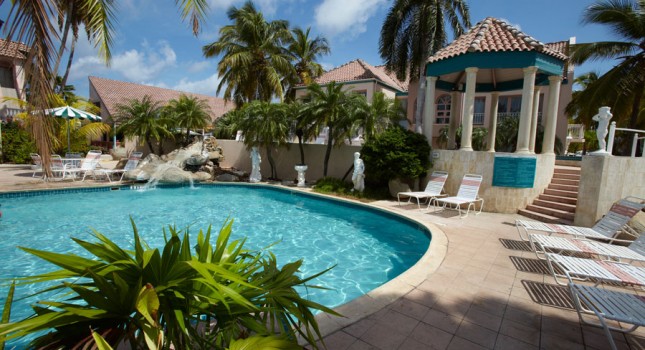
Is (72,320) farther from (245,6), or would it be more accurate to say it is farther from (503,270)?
(245,6)

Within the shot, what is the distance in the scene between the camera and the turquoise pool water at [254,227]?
609 cm

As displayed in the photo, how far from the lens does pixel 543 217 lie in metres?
8.91

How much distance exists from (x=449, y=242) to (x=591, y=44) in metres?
13.8

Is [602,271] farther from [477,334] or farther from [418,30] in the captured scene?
[418,30]

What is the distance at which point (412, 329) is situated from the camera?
328 cm

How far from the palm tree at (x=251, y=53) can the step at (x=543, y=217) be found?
50.8 ft

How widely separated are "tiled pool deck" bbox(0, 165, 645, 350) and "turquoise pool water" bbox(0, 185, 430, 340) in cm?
131

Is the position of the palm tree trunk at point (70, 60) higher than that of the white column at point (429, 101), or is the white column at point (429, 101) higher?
the palm tree trunk at point (70, 60)

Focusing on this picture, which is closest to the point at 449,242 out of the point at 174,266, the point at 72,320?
the point at 174,266

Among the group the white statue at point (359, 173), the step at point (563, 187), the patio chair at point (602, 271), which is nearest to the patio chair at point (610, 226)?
the patio chair at point (602, 271)

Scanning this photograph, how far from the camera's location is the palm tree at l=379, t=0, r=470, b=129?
14.9 m

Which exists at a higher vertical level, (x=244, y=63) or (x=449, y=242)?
(x=244, y=63)

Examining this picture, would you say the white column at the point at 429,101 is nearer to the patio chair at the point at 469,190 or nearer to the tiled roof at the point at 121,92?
the patio chair at the point at 469,190

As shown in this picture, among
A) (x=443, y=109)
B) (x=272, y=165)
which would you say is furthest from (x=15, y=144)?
(x=443, y=109)
